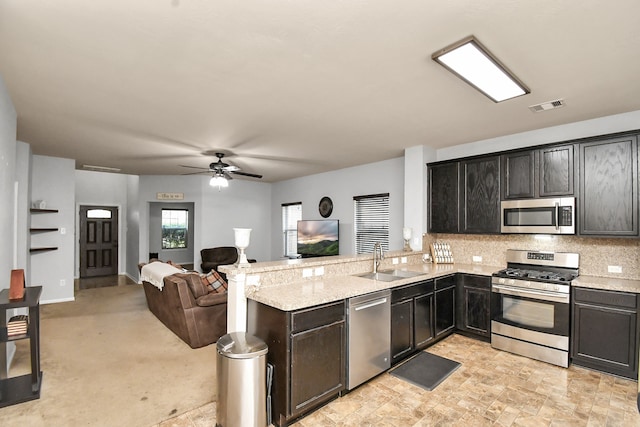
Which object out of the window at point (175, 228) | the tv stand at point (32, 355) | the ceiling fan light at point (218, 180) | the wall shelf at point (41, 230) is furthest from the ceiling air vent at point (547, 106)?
the window at point (175, 228)

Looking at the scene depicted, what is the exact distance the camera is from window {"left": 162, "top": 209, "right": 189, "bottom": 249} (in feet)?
30.9

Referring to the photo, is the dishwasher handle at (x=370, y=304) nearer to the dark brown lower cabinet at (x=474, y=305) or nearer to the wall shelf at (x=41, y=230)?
the dark brown lower cabinet at (x=474, y=305)

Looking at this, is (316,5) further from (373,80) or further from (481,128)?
(481,128)

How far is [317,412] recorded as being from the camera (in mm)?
2443

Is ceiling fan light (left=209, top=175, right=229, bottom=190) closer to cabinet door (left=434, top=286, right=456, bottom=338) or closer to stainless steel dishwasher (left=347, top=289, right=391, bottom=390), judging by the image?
stainless steel dishwasher (left=347, top=289, right=391, bottom=390)

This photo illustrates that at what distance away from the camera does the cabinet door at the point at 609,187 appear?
311cm

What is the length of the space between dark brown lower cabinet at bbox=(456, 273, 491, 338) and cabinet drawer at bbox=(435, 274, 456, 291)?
81mm

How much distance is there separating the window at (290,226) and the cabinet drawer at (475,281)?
15.6ft

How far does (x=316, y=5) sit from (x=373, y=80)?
102 centimetres

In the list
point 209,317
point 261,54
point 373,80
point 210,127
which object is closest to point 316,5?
point 261,54

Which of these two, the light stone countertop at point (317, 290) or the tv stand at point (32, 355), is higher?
the light stone countertop at point (317, 290)

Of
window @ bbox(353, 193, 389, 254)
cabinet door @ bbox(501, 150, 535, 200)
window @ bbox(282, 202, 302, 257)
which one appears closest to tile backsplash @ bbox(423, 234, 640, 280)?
cabinet door @ bbox(501, 150, 535, 200)

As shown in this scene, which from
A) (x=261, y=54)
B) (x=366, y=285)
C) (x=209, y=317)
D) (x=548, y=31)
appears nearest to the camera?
(x=548, y=31)

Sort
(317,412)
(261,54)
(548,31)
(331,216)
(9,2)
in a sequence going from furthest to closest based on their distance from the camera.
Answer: (331,216) < (317,412) < (261,54) < (548,31) < (9,2)
